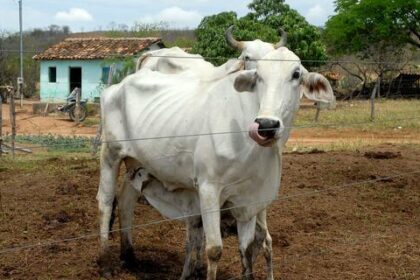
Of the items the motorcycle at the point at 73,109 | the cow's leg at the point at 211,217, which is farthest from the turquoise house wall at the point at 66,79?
the cow's leg at the point at 211,217

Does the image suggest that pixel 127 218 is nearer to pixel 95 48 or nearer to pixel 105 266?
pixel 105 266

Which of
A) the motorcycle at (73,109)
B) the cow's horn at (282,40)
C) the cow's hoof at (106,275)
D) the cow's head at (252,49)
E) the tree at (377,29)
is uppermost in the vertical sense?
the tree at (377,29)

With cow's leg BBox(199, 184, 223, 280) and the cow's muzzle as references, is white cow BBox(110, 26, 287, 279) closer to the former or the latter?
cow's leg BBox(199, 184, 223, 280)

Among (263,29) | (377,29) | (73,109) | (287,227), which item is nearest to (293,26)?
(263,29)

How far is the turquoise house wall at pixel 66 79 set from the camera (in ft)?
99.1

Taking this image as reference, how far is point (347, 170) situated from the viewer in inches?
376

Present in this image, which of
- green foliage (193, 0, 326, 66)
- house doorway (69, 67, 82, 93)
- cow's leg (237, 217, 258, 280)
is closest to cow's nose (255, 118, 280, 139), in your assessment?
cow's leg (237, 217, 258, 280)

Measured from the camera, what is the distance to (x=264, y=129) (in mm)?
3930

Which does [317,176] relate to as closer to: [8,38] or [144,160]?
[144,160]

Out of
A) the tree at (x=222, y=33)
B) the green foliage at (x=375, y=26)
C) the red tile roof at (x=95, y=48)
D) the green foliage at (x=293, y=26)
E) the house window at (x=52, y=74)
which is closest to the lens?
the tree at (x=222, y=33)

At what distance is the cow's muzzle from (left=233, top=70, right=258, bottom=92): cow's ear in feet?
1.49

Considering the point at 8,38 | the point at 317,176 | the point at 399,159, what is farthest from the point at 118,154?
the point at 8,38

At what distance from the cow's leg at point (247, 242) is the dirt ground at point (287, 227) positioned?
1.73 ft

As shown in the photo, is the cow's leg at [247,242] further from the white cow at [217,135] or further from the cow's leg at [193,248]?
the cow's leg at [193,248]
